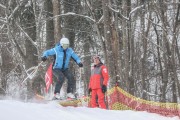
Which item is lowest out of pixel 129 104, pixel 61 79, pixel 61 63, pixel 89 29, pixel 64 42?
pixel 129 104

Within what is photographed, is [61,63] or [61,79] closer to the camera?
[61,79]

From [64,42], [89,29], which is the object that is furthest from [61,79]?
[89,29]

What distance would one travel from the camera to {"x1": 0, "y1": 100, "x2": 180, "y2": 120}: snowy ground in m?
7.25

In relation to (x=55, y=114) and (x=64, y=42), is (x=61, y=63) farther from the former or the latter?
(x=55, y=114)

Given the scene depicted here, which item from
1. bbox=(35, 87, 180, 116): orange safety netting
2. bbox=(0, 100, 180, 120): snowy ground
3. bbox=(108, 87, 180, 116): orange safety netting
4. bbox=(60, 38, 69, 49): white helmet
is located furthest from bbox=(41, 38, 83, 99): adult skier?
bbox=(108, 87, 180, 116): orange safety netting

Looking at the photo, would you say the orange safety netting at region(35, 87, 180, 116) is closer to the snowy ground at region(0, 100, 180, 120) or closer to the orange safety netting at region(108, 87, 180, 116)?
the orange safety netting at region(108, 87, 180, 116)

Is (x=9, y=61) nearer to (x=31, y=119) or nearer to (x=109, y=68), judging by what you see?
(x=109, y=68)

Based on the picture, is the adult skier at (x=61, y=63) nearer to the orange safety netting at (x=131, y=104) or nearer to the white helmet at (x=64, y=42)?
the white helmet at (x=64, y=42)

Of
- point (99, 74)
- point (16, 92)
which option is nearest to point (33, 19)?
point (16, 92)

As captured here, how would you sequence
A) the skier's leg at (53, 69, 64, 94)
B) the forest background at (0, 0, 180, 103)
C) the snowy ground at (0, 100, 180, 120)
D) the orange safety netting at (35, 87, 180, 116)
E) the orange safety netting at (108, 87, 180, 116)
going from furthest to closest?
Answer: the forest background at (0, 0, 180, 103) → the orange safety netting at (108, 87, 180, 116) → the skier's leg at (53, 69, 64, 94) → the orange safety netting at (35, 87, 180, 116) → the snowy ground at (0, 100, 180, 120)

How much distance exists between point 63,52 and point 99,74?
1.84 metres

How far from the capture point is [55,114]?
8.10 meters

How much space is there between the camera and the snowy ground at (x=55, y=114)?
7246 mm

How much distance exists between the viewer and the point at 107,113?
9.46 meters
